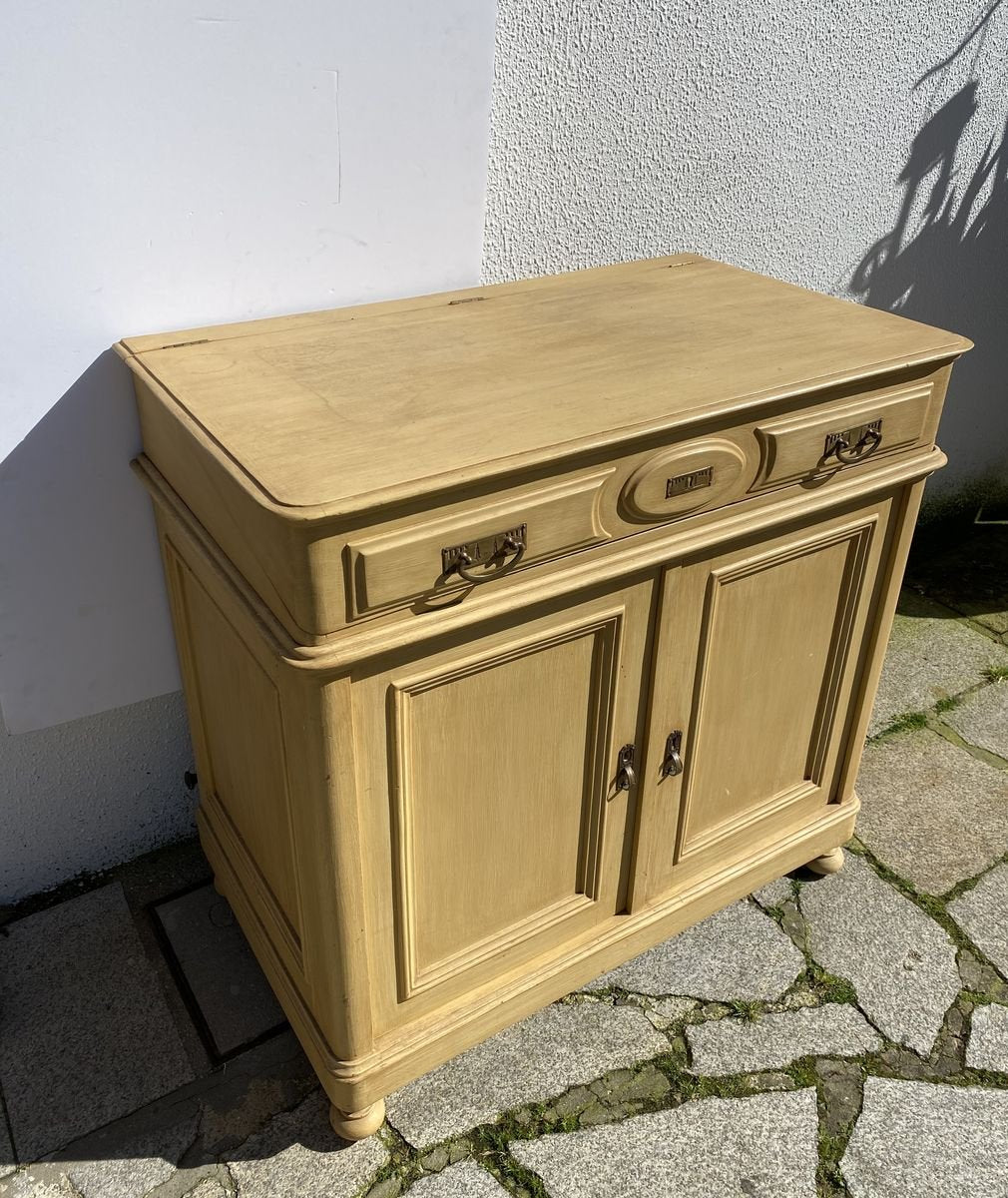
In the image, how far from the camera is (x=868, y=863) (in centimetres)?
221

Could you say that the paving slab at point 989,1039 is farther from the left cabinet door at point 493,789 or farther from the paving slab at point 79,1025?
the paving slab at point 79,1025

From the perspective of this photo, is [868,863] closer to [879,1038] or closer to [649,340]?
[879,1038]

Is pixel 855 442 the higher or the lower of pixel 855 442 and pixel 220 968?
the higher

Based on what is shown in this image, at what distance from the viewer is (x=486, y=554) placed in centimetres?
129

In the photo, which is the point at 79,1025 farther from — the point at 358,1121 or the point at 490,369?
the point at 490,369

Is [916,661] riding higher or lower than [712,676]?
lower

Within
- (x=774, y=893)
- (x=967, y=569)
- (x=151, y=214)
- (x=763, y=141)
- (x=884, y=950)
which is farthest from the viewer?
(x=967, y=569)

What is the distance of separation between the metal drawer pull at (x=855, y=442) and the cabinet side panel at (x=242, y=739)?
0.91 m

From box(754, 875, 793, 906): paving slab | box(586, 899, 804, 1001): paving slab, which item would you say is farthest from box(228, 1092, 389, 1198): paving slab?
box(754, 875, 793, 906): paving slab

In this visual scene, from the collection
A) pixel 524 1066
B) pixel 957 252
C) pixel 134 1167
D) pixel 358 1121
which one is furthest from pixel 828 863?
pixel 957 252

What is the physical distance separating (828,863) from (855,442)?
3.15 feet

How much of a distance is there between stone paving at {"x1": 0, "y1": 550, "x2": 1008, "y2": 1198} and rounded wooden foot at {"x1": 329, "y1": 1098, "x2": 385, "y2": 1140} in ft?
0.15

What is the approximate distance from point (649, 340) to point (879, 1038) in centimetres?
129

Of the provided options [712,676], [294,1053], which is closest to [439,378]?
[712,676]
